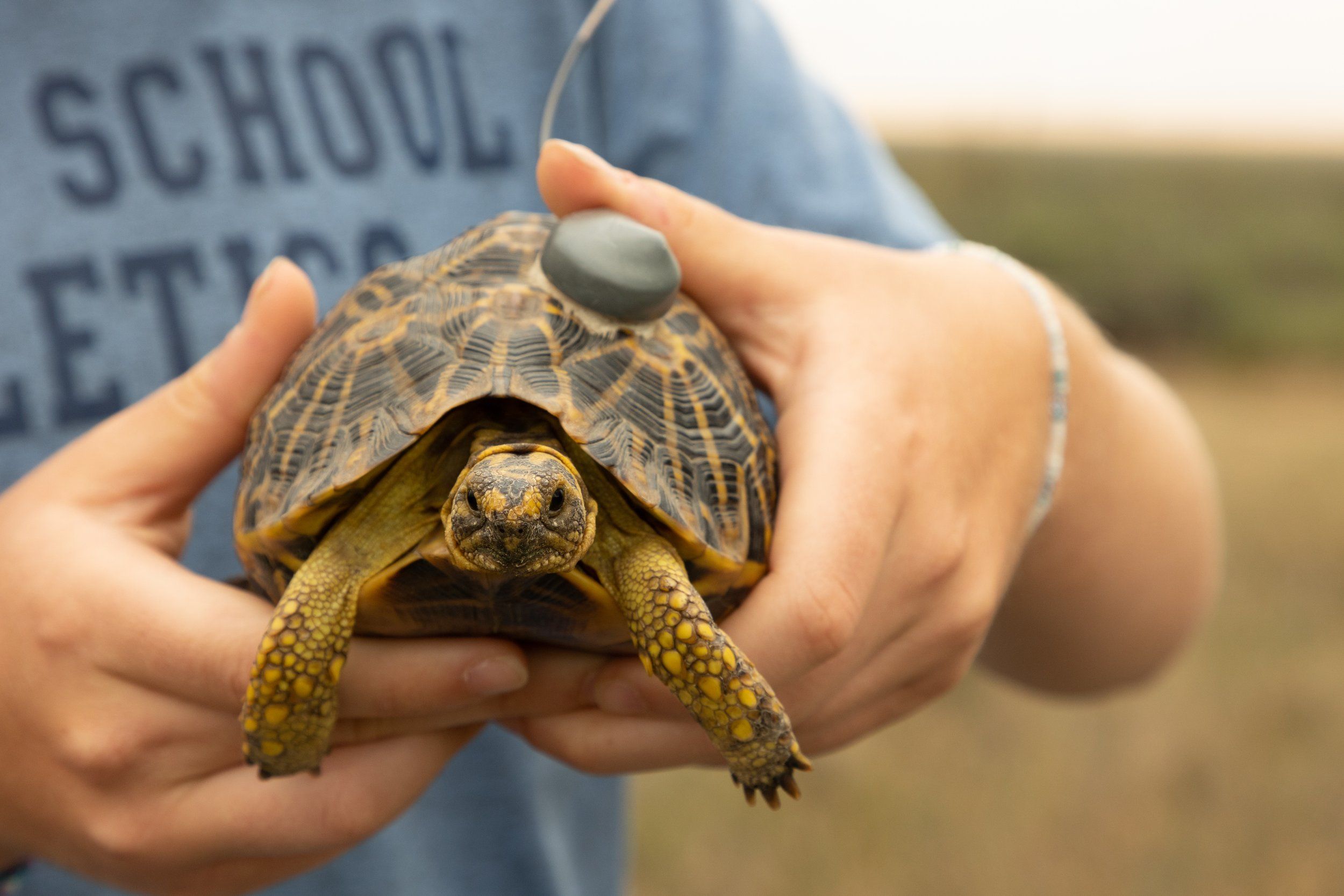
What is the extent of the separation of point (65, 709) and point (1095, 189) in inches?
919

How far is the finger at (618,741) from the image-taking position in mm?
1332

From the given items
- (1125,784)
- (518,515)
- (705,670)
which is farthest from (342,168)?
(1125,784)

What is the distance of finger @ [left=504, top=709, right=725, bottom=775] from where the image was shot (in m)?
1.33

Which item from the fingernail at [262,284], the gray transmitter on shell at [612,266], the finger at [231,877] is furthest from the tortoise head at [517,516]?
the finger at [231,877]

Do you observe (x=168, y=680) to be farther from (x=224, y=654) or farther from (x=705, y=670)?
(x=705, y=670)

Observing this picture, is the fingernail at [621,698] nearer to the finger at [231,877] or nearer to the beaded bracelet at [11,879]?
the finger at [231,877]

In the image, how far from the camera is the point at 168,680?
127 cm

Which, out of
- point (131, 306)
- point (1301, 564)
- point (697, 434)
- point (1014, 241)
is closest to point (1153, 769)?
point (1301, 564)

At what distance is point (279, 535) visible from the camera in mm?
1217

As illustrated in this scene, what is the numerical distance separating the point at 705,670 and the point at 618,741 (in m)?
0.26

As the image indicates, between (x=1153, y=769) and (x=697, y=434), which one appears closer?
(x=697, y=434)

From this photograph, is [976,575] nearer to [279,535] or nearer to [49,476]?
[279,535]

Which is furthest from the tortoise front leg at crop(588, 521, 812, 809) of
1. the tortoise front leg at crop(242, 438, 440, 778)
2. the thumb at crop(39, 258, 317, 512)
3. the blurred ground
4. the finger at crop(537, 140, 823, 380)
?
the blurred ground

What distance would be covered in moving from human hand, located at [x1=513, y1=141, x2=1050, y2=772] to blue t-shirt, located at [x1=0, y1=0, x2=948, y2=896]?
454 mm
